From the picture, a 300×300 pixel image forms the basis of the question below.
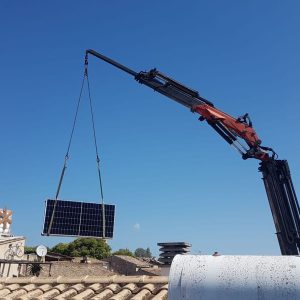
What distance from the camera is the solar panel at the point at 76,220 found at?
2657 cm

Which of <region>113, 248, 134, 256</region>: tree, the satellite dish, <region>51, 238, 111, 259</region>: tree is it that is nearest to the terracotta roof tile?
the satellite dish

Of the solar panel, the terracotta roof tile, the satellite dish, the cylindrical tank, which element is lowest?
the cylindrical tank

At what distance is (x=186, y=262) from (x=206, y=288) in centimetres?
46

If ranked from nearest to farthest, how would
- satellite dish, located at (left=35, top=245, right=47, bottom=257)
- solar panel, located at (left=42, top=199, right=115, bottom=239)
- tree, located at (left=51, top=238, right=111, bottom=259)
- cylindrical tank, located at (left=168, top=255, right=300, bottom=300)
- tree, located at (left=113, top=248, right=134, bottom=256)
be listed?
cylindrical tank, located at (left=168, top=255, right=300, bottom=300)
solar panel, located at (left=42, top=199, right=115, bottom=239)
satellite dish, located at (left=35, top=245, right=47, bottom=257)
tree, located at (left=51, top=238, right=111, bottom=259)
tree, located at (left=113, top=248, right=134, bottom=256)

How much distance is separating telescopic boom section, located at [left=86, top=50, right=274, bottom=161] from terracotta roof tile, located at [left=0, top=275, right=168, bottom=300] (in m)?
8.67

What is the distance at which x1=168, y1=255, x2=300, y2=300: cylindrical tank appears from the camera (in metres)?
4.23

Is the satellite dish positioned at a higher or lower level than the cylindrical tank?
higher

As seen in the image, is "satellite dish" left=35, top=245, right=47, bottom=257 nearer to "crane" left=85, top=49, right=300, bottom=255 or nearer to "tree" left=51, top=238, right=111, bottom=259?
"crane" left=85, top=49, right=300, bottom=255

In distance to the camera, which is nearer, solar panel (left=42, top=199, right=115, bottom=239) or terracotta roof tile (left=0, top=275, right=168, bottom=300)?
terracotta roof tile (left=0, top=275, right=168, bottom=300)

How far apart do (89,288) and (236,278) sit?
4.52m

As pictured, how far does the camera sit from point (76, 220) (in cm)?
2795

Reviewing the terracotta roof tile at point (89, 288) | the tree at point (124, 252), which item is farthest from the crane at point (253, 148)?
the tree at point (124, 252)

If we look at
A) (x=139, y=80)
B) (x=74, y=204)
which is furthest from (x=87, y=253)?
(x=139, y=80)

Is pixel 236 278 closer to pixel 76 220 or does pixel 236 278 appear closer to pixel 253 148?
pixel 253 148
